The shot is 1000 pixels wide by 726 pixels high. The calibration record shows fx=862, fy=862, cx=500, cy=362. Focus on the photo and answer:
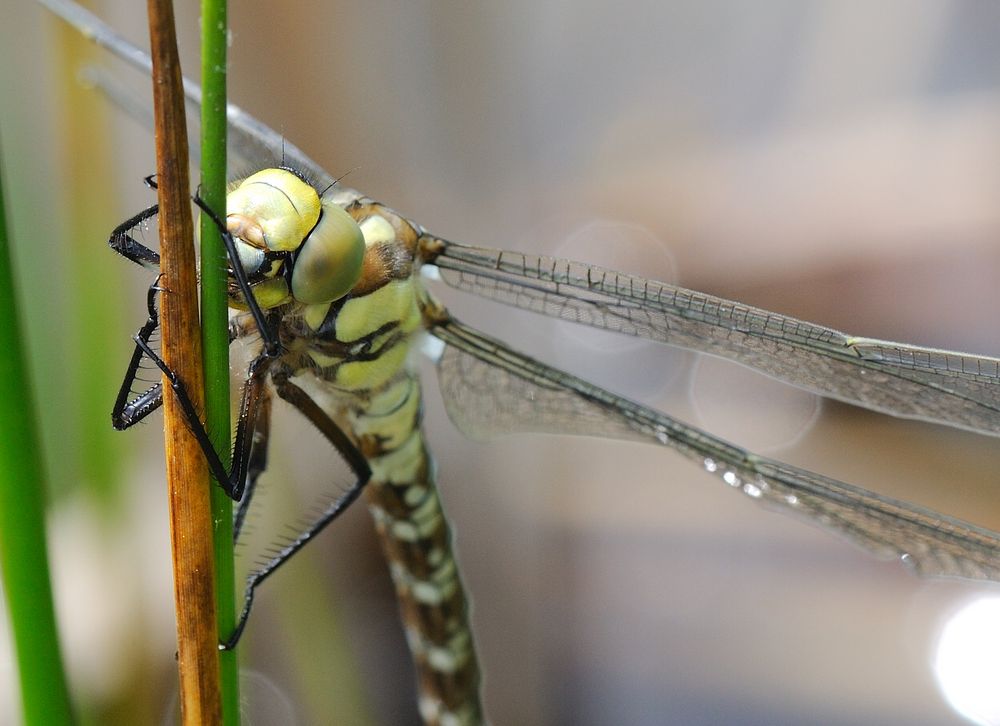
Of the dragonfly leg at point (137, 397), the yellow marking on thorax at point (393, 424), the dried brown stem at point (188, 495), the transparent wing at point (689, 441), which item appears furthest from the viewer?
the yellow marking on thorax at point (393, 424)

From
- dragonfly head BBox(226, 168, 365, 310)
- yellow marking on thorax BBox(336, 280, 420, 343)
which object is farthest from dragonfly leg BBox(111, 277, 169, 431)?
yellow marking on thorax BBox(336, 280, 420, 343)

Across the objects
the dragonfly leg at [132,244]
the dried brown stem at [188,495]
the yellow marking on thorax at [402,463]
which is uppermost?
the dragonfly leg at [132,244]

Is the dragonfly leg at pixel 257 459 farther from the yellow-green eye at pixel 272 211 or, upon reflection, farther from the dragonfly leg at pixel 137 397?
the yellow-green eye at pixel 272 211

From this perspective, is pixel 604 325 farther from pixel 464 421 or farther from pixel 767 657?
pixel 767 657

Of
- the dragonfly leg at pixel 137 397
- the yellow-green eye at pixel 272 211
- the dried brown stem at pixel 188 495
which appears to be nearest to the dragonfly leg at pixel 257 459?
the dragonfly leg at pixel 137 397

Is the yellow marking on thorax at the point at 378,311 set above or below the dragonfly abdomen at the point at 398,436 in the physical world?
above

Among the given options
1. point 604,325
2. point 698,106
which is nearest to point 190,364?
point 604,325
